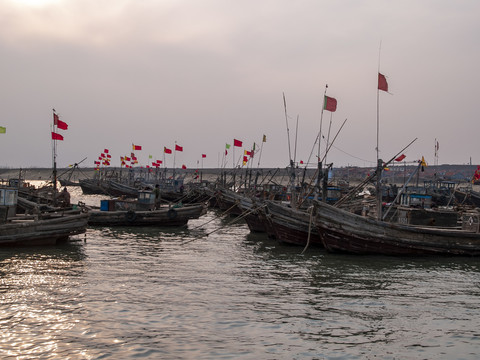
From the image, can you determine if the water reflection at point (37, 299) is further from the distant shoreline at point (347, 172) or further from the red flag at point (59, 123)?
the distant shoreline at point (347, 172)

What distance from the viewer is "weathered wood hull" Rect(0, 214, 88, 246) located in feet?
65.1

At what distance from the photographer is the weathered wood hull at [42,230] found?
781 inches

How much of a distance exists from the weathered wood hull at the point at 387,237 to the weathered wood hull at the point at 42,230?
10.3 meters

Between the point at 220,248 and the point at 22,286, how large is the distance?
35.1ft

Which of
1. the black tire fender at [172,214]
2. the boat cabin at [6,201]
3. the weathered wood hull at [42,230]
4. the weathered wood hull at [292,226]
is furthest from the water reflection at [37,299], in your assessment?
the black tire fender at [172,214]

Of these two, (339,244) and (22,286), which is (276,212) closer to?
(339,244)

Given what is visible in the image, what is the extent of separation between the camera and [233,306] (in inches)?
473

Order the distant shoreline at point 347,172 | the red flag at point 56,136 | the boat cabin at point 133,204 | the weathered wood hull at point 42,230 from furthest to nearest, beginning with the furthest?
the distant shoreline at point 347,172 → the boat cabin at point 133,204 → the red flag at point 56,136 → the weathered wood hull at point 42,230

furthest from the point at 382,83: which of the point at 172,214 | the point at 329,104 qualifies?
the point at 172,214

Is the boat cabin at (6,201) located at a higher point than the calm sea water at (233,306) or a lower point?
higher

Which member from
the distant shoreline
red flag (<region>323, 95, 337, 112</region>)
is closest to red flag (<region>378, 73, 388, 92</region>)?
red flag (<region>323, 95, 337, 112</region>)

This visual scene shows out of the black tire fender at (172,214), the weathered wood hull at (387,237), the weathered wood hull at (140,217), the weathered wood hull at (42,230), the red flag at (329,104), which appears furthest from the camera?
the black tire fender at (172,214)

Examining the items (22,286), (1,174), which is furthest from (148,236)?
(1,174)

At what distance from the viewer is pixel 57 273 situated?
15570 millimetres
